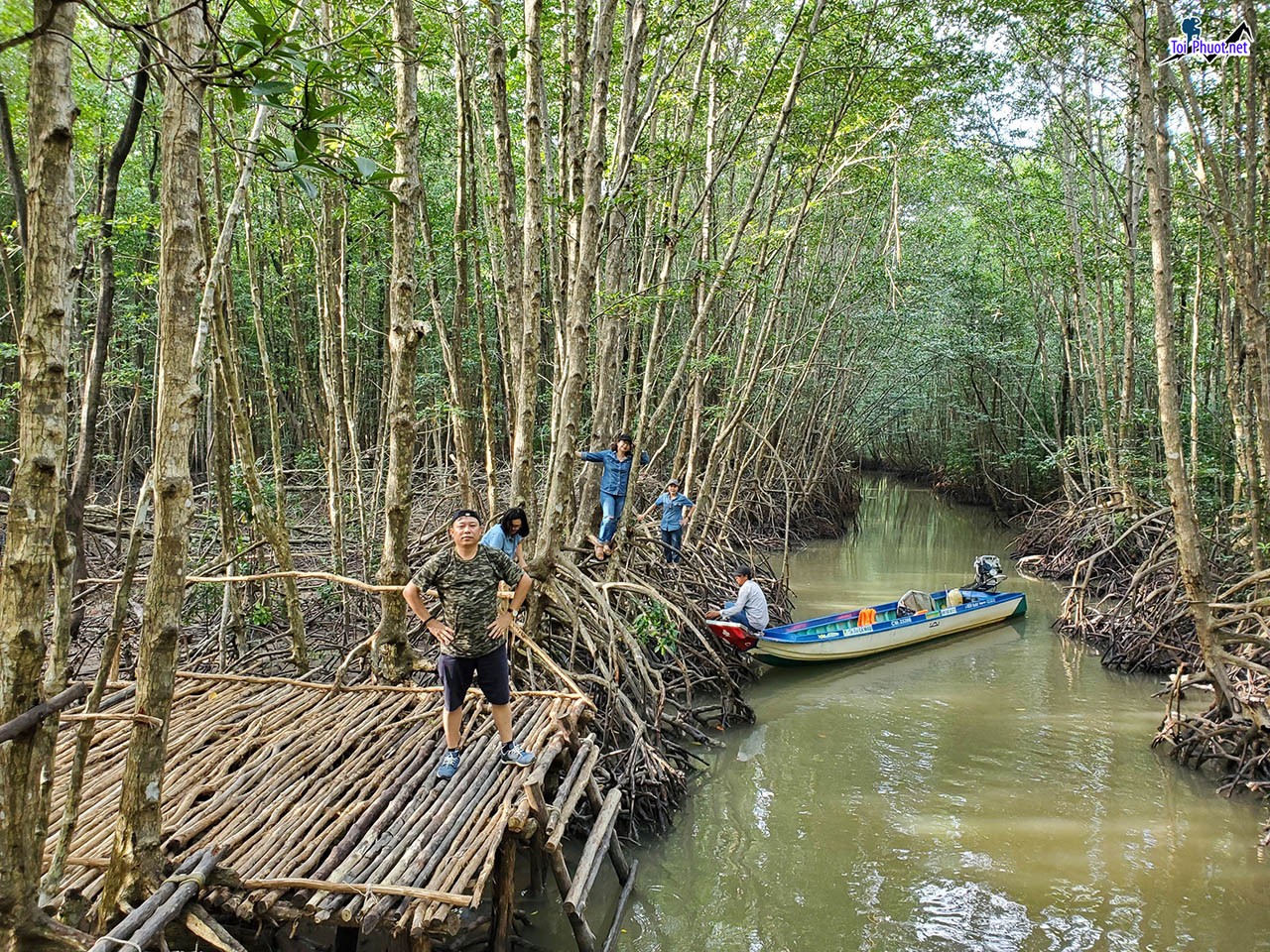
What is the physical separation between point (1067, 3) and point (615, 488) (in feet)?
21.3

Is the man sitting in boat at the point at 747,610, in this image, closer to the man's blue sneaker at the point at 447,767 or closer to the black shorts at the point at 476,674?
the black shorts at the point at 476,674

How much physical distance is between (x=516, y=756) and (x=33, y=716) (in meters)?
2.41

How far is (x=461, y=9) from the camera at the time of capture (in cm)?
572

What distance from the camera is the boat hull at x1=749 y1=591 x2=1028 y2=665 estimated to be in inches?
330

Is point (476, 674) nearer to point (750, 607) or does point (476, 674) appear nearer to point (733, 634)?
point (733, 634)

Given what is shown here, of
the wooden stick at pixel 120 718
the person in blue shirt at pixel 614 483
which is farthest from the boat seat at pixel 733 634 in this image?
the wooden stick at pixel 120 718

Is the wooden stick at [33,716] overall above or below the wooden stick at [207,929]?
above

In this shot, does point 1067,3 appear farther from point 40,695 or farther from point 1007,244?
point 40,695

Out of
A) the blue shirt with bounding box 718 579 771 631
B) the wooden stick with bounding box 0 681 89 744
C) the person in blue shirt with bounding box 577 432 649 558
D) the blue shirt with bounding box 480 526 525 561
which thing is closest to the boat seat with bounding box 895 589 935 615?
the blue shirt with bounding box 718 579 771 631

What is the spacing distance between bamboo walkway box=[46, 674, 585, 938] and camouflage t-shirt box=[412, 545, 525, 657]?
65 cm

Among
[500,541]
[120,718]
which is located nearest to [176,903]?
[120,718]

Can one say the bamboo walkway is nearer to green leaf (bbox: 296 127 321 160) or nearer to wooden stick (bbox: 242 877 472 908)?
wooden stick (bbox: 242 877 472 908)

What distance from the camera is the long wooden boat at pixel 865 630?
8.21 meters

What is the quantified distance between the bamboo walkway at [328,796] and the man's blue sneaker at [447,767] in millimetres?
41
